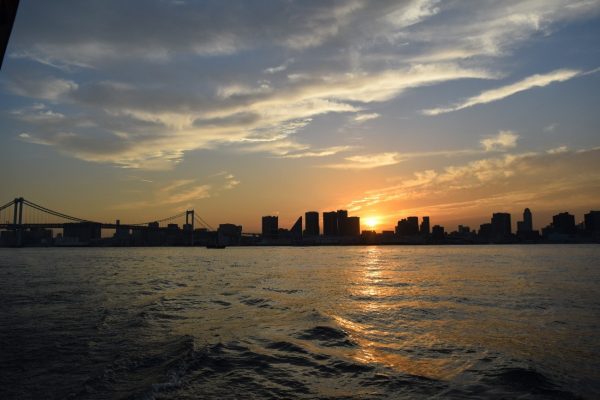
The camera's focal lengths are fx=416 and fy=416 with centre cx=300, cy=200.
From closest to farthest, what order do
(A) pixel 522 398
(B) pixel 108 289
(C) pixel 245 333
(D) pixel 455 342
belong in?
1. (A) pixel 522 398
2. (D) pixel 455 342
3. (C) pixel 245 333
4. (B) pixel 108 289

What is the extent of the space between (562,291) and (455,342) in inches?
798

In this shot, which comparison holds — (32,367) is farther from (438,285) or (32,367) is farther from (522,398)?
(438,285)

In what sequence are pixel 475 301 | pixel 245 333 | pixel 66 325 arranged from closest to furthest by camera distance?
1. pixel 245 333
2. pixel 66 325
3. pixel 475 301

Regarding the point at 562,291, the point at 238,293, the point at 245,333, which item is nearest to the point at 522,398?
the point at 245,333

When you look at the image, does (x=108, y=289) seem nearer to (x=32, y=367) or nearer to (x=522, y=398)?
(x=32, y=367)

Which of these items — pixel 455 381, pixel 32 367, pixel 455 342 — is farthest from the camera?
pixel 455 342

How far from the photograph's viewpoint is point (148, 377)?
9.91 metres

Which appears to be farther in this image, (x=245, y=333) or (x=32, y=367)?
(x=245, y=333)

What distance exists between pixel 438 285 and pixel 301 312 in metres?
18.0

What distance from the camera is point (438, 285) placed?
33969mm

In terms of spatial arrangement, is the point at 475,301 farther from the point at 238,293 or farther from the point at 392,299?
the point at 238,293

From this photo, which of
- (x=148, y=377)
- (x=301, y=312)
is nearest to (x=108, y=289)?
(x=301, y=312)

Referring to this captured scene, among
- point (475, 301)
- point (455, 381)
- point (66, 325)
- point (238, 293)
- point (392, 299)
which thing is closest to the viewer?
point (455, 381)

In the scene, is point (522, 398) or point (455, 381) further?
point (455, 381)
